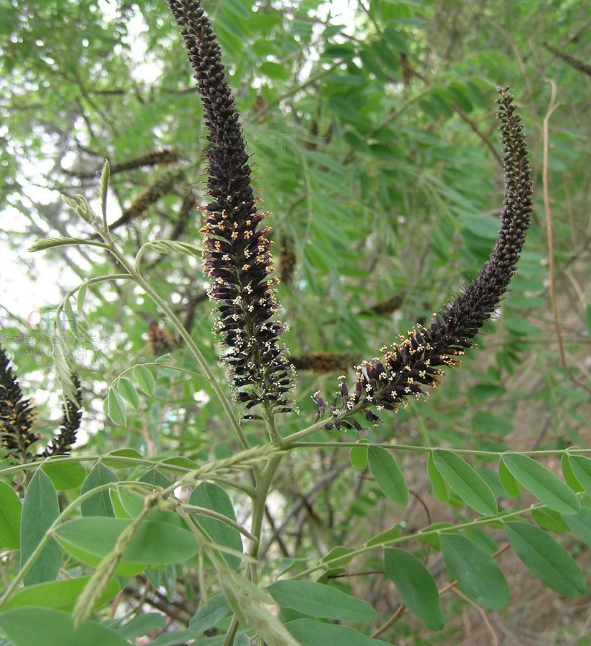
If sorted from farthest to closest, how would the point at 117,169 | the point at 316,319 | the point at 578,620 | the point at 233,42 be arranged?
the point at 578,620 → the point at 316,319 → the point at 117,169 → the point at 233,42

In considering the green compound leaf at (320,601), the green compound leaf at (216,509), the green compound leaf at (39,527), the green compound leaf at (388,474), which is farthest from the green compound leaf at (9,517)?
the green compound leaf at (388,474)

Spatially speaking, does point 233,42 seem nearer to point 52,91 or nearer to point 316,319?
point 316,319

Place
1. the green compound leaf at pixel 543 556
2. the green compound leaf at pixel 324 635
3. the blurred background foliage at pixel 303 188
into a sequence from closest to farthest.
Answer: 1. the green compound leaf at pixel 324 635
2. the green compound leaf at pixel 543 556
3. the blurred background foliage at pixel 303 188

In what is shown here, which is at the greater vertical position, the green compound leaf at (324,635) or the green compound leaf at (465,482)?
the green compound leaf at (465,482)

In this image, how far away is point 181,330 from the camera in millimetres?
726

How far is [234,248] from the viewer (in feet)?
2.41

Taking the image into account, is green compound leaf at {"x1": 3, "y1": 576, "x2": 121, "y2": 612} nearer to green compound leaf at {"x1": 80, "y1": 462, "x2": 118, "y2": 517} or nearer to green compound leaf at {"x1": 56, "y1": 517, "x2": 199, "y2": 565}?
green compound leaf at {"x1": 56, "y1": 517, "x2": 199, "y2": 565}

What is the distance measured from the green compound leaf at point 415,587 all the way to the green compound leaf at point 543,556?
0.47ft

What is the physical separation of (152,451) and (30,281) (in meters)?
1.48

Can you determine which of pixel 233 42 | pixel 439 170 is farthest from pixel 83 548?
pixel 439 170

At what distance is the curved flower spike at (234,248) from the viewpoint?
69cm

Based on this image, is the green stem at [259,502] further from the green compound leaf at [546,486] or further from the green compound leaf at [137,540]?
the green compound leaf at [546,486]

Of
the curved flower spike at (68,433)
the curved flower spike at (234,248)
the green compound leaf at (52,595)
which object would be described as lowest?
the green compound leaf at (52,595)

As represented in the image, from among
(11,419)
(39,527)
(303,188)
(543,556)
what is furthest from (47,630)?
(303,188)
